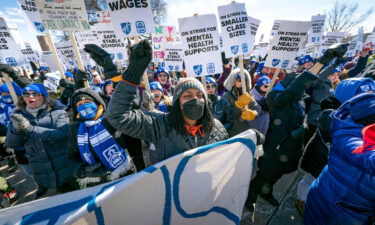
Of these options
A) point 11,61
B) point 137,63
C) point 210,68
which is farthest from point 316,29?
point 11,61

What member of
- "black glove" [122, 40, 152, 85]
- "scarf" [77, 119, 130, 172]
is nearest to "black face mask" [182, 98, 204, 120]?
"black glove" [122, 40, 152, 85]

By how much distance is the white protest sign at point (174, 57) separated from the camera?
5.50 meters

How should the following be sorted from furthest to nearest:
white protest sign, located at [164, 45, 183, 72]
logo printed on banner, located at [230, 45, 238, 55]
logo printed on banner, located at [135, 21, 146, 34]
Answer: white protest sign, located at [164, 45, 183, 72] < logo printed on banner, located at [230, 45, 238, 55] < logo printed on banner, located at [135, 21, 146, 34]

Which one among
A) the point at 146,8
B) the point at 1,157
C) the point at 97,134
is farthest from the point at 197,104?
the point at 1,157

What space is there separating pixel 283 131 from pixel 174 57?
4.14 m

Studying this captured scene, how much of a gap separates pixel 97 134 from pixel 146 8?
1.89 metres

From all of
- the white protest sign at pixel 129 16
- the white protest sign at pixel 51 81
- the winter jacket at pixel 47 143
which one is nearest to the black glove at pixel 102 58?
the white protest sign at pixel 129 16

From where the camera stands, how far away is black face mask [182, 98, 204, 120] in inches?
59.3

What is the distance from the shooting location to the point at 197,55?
2771mm

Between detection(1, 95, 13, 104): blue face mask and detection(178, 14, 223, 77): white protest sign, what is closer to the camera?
detection(178, 14, 223, 77): white protest sign

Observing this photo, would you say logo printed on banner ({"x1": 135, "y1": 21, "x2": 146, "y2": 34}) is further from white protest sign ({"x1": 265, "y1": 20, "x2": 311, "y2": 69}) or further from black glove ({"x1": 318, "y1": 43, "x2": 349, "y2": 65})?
black glove ({"x1": 318, "y1": 43, "x2": 349, "y2": 65})

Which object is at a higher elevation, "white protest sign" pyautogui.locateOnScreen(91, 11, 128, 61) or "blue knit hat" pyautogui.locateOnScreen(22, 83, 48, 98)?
"white protest sign" pyautogui.locateOnScreen(91, 11, 128, 61)

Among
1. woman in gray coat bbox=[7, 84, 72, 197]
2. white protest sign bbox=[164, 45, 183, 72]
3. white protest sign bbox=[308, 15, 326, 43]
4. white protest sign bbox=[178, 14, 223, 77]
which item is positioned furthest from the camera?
white protest sign bbox=[308, 15, 326, 43]

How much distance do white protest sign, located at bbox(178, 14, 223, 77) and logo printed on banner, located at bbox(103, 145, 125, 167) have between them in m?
1.53
